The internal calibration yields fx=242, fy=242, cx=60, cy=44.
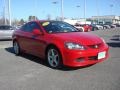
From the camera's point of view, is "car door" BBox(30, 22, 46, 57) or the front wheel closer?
the front wheel

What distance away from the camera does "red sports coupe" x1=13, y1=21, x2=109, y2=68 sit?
657cm

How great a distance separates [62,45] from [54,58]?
65 centimetres

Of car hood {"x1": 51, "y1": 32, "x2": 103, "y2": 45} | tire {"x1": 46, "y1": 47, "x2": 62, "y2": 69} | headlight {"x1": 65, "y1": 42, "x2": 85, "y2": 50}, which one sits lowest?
tire {"x1": 46, "y1": 47, "x2": 62, "y2": 69}

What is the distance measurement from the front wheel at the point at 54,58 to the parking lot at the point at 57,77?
19cm

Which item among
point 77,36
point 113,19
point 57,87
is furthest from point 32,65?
point 113,19

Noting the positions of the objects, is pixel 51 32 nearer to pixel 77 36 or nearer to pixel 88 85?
pixel 77 36

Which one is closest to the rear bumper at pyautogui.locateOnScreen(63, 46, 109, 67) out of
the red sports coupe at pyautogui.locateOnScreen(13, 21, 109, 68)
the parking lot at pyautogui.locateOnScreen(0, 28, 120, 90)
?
the red sports coupe at pyautogui.locateOnScreen(13, 21, 109, 68)

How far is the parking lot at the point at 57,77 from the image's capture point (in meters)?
5.38

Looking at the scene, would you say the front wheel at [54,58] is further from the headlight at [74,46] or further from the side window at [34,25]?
the side window at [34,25]

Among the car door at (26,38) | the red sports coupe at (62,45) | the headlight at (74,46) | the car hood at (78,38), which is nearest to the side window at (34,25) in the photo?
the red sports coupe at (62,45)

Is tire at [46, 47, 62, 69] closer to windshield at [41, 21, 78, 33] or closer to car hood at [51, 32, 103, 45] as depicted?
car hood at [51, 32, 103, 45]

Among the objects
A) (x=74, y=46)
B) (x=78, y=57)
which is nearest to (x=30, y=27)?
(x=74, y=46)

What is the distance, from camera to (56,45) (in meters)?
6.91

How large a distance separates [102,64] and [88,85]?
7.37 feet
